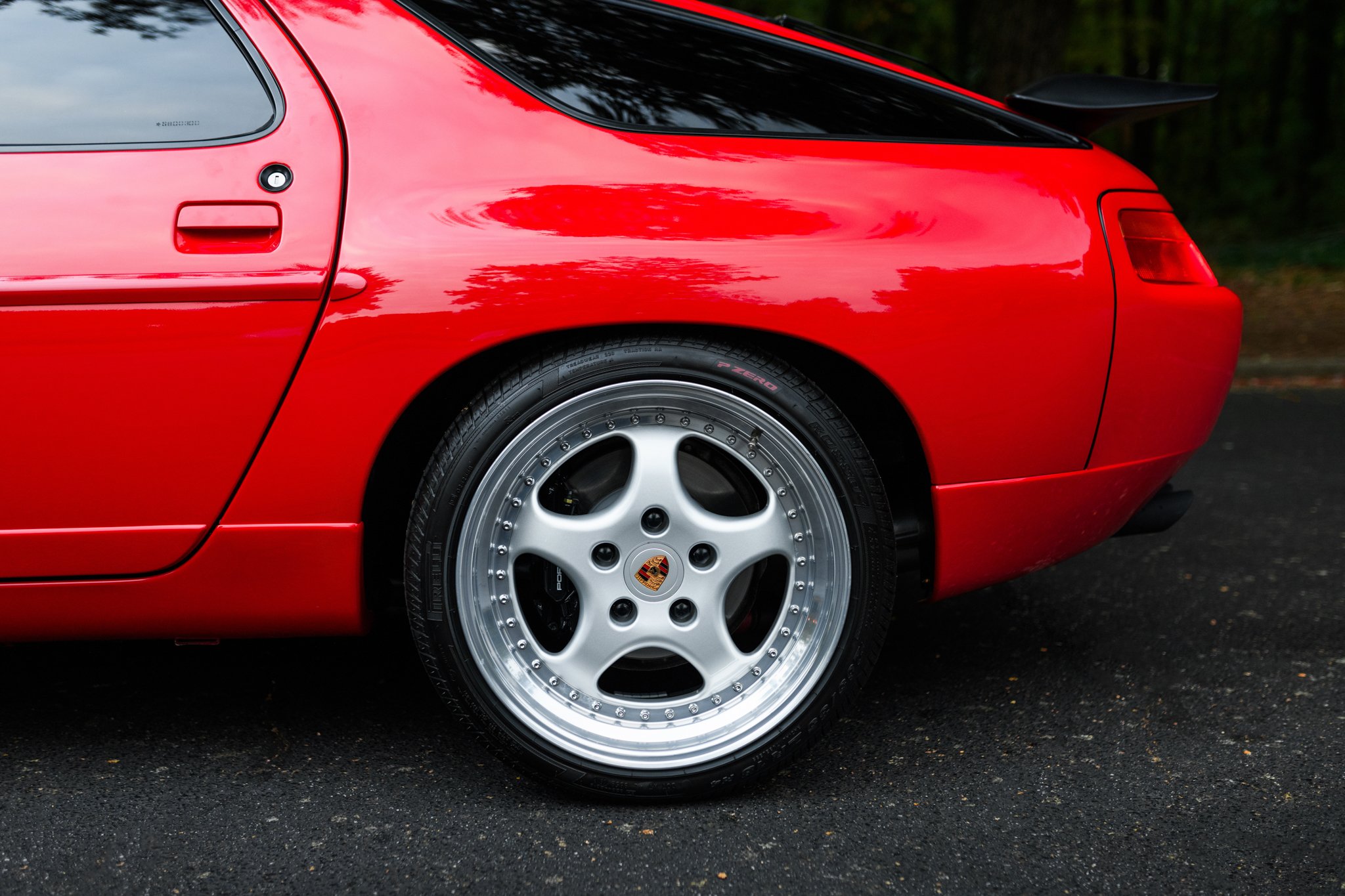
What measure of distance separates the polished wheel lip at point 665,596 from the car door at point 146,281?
16.5 inches

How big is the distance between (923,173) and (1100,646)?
130cm

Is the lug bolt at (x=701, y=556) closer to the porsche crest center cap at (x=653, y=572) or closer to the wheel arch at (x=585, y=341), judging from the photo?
the porsche crest center cap at (x=653, y=572)

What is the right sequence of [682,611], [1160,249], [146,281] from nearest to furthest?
[146,281] < [682,611] < [1160,249]

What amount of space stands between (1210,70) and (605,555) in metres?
29.2

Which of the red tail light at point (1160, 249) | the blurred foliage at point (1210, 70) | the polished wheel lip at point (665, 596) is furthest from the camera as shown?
Answer: the blurred foliage at point (1210, 70)

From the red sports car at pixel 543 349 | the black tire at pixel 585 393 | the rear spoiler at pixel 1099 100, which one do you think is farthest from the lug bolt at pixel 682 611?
the rear spoiler at pixel 1099 100

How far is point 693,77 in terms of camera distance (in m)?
1.99

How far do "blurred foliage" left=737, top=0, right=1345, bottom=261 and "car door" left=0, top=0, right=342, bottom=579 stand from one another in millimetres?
4758

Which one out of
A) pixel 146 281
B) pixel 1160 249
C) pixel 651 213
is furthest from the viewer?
pixel 1160 249

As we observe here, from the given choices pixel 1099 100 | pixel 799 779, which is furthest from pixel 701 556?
pixel 1099 100

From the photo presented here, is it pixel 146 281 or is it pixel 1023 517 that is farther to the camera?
pixel 1023 517

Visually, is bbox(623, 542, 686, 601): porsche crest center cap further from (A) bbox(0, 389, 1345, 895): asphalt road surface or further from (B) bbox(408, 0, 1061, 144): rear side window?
(B) bbox(408, 0, 1061, 144): rear side window

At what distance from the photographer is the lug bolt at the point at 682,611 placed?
1949mm

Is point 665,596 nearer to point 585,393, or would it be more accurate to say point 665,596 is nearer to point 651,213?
point 585,393
